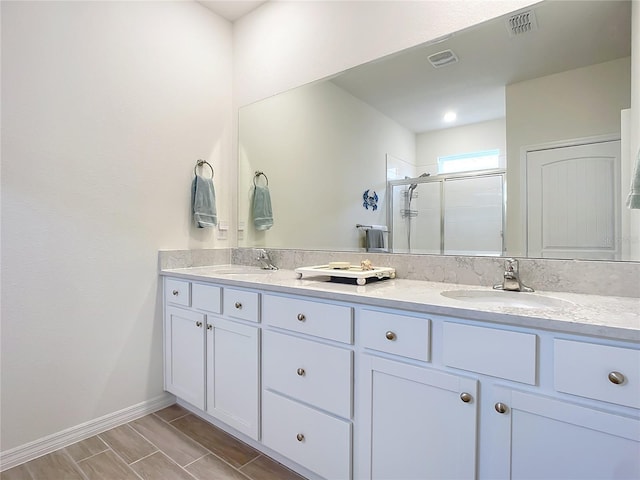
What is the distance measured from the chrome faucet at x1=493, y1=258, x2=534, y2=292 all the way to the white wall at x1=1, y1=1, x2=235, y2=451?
188 centimetres

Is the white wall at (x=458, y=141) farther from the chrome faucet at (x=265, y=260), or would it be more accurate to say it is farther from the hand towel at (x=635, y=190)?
the chrome faucet at (x=265, y=260)

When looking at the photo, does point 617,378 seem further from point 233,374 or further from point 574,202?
point 233,374

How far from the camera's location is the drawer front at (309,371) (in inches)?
52.3

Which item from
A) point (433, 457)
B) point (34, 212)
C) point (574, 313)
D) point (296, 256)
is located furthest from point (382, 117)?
point (34, 212)

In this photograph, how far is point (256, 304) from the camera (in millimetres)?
1640

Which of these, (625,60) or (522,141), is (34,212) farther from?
(625,60)

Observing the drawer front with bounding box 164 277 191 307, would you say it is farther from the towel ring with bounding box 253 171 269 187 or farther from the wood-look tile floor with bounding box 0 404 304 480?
the towel ring with bounding box 253 171 269 187

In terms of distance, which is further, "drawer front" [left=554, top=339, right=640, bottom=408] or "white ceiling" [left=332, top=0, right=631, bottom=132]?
"white ceiling" [left=332, top=0, right=631, bottom=132]

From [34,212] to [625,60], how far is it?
102 inches

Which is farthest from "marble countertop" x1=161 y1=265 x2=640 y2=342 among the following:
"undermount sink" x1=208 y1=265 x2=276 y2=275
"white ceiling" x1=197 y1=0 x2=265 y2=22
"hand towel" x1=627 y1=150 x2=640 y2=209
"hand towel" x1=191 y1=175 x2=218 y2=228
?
"white ceiling" x1=197 y1=0 x2=265 y2=22

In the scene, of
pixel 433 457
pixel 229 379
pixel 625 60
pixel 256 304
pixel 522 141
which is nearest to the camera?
pixel 433 457

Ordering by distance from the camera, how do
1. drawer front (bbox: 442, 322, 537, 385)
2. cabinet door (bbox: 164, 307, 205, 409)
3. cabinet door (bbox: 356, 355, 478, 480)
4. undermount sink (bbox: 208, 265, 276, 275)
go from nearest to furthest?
1. drawer front (bbox: 442, 322, 537, 385)
2. cabinet door (bbox: 356, 355, 478, 480)
3. cabinet door (bbox: 164, 307, 205, 409)
4. undermount sink (bbox: 208, 265, 276, 275)

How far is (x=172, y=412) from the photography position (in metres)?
2.16

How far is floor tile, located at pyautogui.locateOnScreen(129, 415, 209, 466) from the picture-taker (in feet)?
5.62
